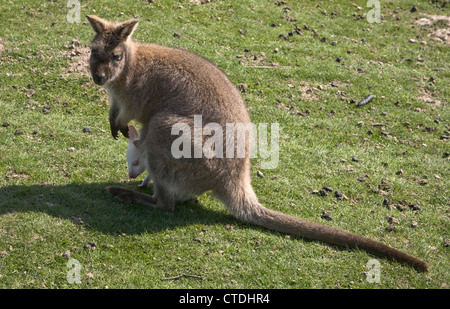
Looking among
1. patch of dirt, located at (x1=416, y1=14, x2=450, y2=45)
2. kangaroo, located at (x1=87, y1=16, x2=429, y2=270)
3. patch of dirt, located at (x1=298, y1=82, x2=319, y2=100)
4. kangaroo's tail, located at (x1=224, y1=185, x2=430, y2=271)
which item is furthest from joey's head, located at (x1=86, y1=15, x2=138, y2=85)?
patch of dirt, located at (x1=416, y1=14, x2=450, y2=45)

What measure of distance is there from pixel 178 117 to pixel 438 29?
7.51m

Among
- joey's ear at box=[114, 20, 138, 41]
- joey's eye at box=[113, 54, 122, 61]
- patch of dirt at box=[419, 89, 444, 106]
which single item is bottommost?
patch of dirt at box=[419, 89, 444, 106]

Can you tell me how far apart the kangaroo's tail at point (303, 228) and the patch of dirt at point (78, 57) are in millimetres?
3525

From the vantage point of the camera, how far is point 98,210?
5.56 meters

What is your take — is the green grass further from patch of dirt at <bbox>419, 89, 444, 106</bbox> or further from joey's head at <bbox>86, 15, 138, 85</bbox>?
joey's head at <bbox>86, 15, 138, 85</bbox>

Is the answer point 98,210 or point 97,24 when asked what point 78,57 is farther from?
point 98,210

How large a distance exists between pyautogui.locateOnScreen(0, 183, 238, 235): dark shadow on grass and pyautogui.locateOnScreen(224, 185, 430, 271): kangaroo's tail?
23 centimetres

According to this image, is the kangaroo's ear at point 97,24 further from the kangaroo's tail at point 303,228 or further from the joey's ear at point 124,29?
the kangaroo's tail at point 303,228

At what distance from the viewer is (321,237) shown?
5.41 meters

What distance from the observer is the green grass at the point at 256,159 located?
501 centimetres

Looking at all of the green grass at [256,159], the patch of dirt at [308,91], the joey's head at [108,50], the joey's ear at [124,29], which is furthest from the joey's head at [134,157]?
the patch of dirt at [308,91]

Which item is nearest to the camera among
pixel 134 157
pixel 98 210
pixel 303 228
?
pixel 303 228

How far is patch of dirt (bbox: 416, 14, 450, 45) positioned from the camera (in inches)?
416

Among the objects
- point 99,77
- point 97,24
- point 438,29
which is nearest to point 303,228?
point 99,77
